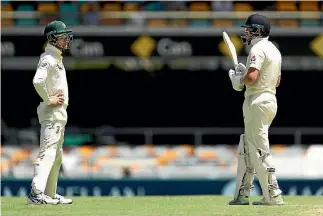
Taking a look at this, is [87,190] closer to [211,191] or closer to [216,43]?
[211,191]

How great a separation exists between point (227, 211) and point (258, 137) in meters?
0.82

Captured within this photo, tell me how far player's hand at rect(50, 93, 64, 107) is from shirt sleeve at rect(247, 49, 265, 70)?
1713 mm

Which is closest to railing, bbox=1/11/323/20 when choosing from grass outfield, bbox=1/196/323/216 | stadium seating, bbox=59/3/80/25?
stadium seating, bbox=59/3/80/25

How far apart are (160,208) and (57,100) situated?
134 cm

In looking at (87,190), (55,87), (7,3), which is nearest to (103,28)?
(7,3)

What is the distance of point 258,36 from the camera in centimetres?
974

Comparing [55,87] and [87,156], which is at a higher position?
[55,87]

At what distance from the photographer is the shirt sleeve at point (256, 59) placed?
951cm

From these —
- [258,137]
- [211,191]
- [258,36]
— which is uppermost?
[258,36]

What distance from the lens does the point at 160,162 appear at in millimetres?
18328

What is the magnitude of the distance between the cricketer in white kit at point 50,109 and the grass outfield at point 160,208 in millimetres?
237

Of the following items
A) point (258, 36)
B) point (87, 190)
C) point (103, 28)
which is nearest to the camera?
point (258, 36)

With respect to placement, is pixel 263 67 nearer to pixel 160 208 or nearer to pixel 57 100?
pixel 160 208

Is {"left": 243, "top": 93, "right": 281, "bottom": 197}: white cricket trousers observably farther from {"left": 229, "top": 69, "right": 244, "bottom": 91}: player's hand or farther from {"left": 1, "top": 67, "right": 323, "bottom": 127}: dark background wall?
{"left": 1, "top": 67, "right": 323, "bottom": 127}: dark background wall
